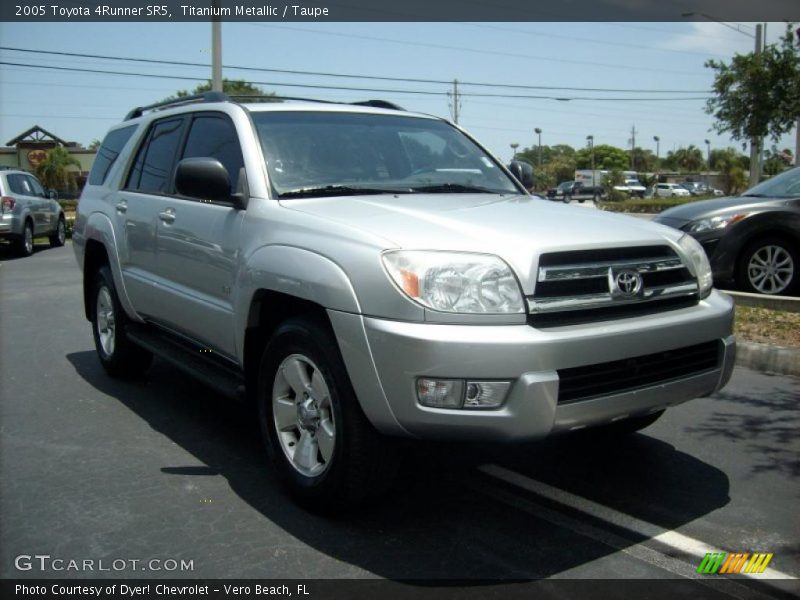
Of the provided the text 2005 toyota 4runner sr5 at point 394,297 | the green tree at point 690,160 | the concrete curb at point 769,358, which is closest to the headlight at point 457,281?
the text 2005 toyota 4runner sr5 at point 394,297

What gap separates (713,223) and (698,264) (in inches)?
211

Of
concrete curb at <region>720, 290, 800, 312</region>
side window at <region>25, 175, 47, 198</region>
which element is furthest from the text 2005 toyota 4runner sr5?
side window at <region>25, 175, 47, 198</region>

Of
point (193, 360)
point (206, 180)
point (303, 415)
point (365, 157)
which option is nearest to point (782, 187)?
point (365, 157)

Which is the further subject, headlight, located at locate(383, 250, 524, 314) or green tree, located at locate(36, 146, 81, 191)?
green tree, located at locate(36, 146, 81, 191)

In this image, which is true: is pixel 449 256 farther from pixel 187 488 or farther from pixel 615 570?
pixel 187 488

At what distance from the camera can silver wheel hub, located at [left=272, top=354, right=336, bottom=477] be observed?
3580 mm

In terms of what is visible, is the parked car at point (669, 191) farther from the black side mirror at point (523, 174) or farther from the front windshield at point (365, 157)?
the front windshield at point (365, 157)

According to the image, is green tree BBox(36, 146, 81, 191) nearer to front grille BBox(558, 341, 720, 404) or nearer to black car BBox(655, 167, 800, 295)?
black car BBox(655, 167, 800, 295)

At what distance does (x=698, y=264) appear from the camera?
12.9 feet

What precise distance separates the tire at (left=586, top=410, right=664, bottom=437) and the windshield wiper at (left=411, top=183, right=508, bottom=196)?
1.48 m

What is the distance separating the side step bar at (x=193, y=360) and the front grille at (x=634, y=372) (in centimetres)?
174

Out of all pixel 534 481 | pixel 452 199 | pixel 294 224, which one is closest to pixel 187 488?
pixel 294 224

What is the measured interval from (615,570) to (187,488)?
2097 mm

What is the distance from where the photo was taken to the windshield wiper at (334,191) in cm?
416
